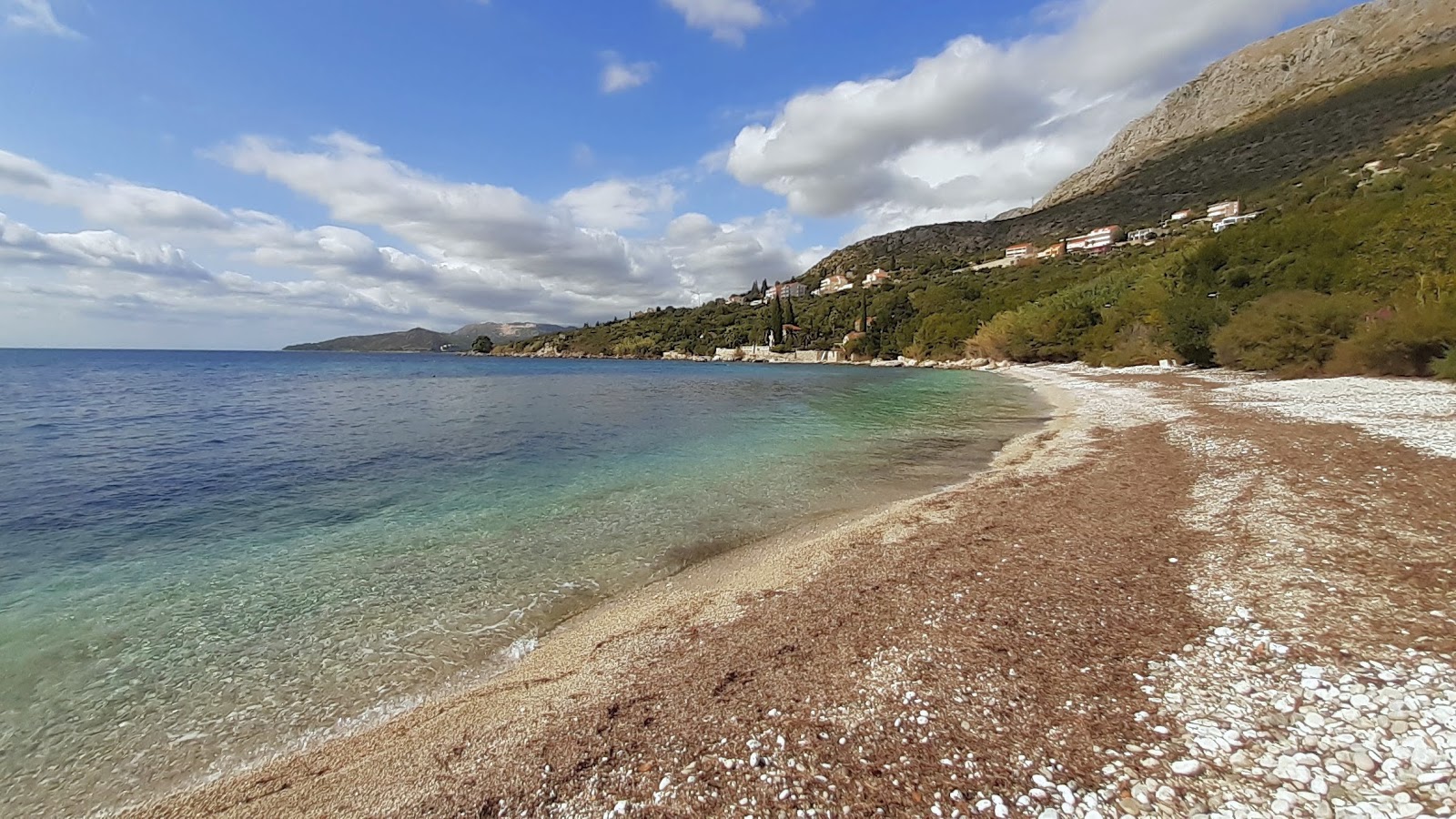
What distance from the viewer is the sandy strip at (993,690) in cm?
332

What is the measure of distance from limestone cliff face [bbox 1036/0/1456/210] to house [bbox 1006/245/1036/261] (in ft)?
137

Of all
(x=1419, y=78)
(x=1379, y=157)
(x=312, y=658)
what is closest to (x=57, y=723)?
(x=312, y=658)

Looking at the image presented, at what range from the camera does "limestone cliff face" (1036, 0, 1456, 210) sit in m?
118

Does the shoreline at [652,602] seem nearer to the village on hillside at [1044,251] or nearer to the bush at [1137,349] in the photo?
the bush at [1137,349]

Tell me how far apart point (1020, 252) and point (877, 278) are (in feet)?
118

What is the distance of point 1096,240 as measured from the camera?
120 m

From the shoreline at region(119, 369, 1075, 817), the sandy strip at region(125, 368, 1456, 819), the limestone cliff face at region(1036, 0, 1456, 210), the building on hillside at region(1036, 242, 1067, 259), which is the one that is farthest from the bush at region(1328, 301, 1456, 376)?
the limestone cliff face at region(1036, 0, 1456, 210)

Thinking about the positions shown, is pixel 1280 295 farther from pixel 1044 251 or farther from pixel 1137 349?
pixel 1044 251

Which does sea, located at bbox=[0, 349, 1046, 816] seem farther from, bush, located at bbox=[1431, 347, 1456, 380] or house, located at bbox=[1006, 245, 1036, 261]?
house, located at bbox=[1006, 245, 1036, 261]

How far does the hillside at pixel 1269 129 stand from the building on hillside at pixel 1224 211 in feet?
28.5

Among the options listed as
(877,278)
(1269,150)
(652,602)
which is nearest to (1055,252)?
(1269,150)

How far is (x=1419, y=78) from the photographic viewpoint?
314ft

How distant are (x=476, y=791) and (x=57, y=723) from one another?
4.31 m

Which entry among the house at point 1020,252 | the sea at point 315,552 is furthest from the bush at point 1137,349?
the house at point 1020,252
